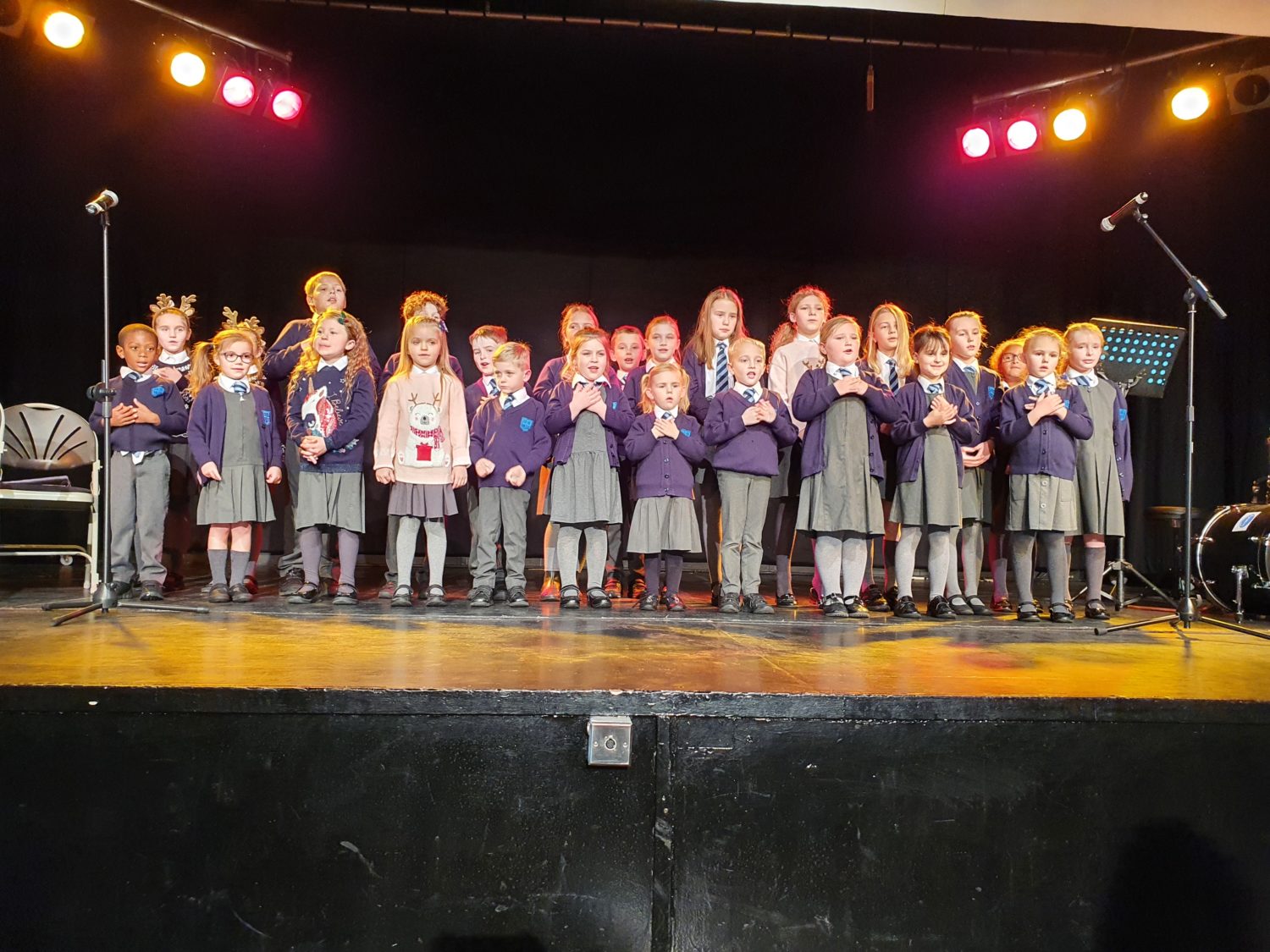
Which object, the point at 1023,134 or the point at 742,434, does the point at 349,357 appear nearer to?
the point at 742,434

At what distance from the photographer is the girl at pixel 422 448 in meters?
4.75

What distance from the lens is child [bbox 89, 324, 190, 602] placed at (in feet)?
16.0

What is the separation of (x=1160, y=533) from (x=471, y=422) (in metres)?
6.08

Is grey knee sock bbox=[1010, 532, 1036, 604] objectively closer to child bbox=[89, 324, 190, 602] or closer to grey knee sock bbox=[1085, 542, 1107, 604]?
grey knee sock bbox=[1085, 542, 1107, 604]

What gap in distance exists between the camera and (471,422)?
17.0 ft

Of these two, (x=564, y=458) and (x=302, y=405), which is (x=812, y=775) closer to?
(x=564, y=458)

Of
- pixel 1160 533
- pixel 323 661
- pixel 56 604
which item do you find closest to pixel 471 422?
pixel 56 604

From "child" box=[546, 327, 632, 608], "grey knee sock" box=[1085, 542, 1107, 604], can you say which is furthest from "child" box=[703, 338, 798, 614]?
"grey knee sock" box=[1085, 542, 1107, 604]

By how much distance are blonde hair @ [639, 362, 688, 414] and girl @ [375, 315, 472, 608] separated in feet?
3.19

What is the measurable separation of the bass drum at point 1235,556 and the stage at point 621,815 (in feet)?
9.54

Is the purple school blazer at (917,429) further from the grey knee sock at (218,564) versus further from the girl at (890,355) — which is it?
the grey knee sock at (218,564)

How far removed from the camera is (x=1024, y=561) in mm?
4703

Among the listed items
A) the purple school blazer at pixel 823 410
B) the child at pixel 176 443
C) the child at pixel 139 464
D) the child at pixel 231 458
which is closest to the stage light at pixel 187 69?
the child at pixel 176 443

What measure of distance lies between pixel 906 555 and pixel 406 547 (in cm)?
258
